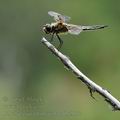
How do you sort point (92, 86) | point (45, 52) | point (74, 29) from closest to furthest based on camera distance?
point (92, 86) < point (74, 29) < point (45, 52)

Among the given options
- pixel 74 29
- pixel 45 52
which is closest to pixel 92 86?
pixel 74 29

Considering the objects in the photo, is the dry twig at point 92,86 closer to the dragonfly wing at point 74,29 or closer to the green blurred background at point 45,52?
the dragonfly wing at point 74,29

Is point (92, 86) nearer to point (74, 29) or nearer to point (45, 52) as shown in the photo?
point (74, 29)

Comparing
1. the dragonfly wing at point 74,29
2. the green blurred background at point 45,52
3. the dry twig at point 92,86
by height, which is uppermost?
the green blurred background at point 45,52

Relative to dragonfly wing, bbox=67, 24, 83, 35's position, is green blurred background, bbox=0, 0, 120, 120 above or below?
above

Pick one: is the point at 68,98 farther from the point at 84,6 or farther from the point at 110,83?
the point at 84,6

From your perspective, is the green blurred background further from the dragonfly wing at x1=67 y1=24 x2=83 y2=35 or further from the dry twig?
the dry twig

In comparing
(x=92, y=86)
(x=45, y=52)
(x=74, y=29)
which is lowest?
(x=92, y=86)

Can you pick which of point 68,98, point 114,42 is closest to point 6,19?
point 114,42

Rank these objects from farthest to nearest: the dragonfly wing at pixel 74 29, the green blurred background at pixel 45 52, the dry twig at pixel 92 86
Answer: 1. the green blurred background at pixel 45 52
2. the dragonfly wing at pixel 74 29
3. the dry twig at pixel 92 86

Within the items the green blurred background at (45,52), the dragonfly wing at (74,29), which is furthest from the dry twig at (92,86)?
the green blurred background at (45,52)

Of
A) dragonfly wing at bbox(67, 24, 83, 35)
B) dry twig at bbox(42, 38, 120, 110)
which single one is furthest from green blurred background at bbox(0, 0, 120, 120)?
dry twig at bbox(42, 38, 120, 110)
